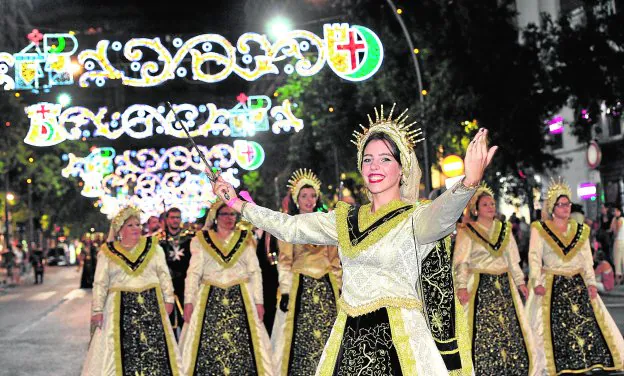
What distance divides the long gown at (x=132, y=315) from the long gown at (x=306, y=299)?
1.13 m

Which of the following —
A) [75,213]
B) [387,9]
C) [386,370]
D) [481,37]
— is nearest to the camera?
[386,370]

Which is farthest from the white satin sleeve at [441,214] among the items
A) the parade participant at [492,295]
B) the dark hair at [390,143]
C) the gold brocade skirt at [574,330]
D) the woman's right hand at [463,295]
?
the gold brocade skirt at [574,330]

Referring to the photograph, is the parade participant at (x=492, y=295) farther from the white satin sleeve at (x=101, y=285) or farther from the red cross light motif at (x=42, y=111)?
the red cross light motif at (x=42, y=111)

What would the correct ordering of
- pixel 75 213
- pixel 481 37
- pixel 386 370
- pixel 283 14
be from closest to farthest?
pixel 386 370, pixel 481 37, pixel 283 14, pixel 75 213

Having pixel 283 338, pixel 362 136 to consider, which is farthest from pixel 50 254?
pixel 362 136

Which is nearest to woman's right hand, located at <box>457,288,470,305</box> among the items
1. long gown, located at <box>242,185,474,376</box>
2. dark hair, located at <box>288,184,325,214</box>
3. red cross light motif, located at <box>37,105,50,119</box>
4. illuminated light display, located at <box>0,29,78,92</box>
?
dark hair, located at <box>288,184,325,214</box>

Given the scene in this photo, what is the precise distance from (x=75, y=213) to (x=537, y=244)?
6397 centimetres

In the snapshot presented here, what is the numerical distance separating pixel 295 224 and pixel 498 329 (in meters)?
5.91

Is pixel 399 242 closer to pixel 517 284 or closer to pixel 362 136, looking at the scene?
pixel 362 136

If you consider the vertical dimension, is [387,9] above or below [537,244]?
above

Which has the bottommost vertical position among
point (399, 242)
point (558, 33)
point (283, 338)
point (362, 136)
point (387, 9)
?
point (283, 338)

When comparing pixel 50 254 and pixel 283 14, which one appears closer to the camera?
pixel 283 14

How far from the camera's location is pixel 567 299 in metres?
11.8

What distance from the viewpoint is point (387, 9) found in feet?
91.9
